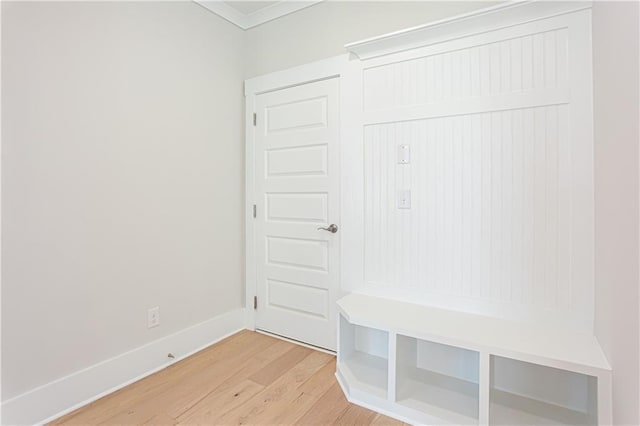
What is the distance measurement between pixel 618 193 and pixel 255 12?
278 cm

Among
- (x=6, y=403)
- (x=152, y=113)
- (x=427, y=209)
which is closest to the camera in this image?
(x=6, y=403)

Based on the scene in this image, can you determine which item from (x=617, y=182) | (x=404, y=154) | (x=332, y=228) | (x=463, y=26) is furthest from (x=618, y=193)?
(x=332, y=228)

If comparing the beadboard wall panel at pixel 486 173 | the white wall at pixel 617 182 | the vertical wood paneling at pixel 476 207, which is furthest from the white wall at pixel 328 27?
the vertical wood paneling at pixel 476 207

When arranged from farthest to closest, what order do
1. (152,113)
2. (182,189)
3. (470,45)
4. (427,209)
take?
(182,189)
(152,113)
(427,209)
(470,45)

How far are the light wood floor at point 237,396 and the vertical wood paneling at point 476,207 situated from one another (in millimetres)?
768

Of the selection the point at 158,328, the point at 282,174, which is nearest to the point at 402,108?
the point at 282,174

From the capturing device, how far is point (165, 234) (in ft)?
7.54

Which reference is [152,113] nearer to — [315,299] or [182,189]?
Answer: [182,189]

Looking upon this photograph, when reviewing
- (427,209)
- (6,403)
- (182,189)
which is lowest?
(6,403)

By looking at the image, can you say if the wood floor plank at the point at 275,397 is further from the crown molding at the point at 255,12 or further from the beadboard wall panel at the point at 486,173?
the crown molding at the point at 255,12

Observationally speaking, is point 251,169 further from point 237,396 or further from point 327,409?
point 327,409

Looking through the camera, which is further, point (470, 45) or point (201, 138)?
point (201, 138)

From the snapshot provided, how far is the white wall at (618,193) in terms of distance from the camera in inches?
40.5

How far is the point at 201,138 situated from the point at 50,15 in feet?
3.47
